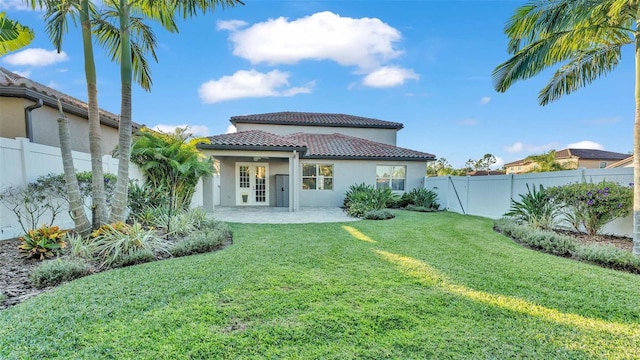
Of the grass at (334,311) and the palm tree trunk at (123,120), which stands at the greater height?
the palm tree trunk at (123,120)

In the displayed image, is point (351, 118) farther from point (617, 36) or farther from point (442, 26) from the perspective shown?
point (617, 36)

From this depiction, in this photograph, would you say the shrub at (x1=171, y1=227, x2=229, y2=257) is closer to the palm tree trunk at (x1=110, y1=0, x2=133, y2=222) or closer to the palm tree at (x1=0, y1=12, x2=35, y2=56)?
the palm tree trunk at (x1=110, y1=0, x2=133, y2=222)

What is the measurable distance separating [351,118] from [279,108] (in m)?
6.27

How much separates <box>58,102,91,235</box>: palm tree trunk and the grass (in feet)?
7.13

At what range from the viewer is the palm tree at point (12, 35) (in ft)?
15.2

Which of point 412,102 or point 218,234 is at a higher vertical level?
point 412,102

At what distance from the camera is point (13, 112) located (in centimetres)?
821

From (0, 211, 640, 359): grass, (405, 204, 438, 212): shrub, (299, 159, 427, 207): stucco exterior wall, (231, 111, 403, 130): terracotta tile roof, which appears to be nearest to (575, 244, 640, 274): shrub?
(0, 211, 640, 359): grass

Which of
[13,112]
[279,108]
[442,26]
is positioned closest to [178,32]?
[13,112]

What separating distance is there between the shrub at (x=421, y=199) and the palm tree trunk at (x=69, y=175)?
13055mm

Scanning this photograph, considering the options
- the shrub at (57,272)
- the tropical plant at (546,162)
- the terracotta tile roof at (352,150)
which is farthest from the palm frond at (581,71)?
the tropical plant at (546,162)

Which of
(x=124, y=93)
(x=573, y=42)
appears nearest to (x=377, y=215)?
(x=573, y=42)

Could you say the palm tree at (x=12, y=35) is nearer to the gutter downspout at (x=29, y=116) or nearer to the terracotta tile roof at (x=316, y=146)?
the gutter downspout at (x=29, y=116)

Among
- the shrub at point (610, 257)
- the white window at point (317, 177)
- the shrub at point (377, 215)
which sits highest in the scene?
the white window at point (317, 177)
